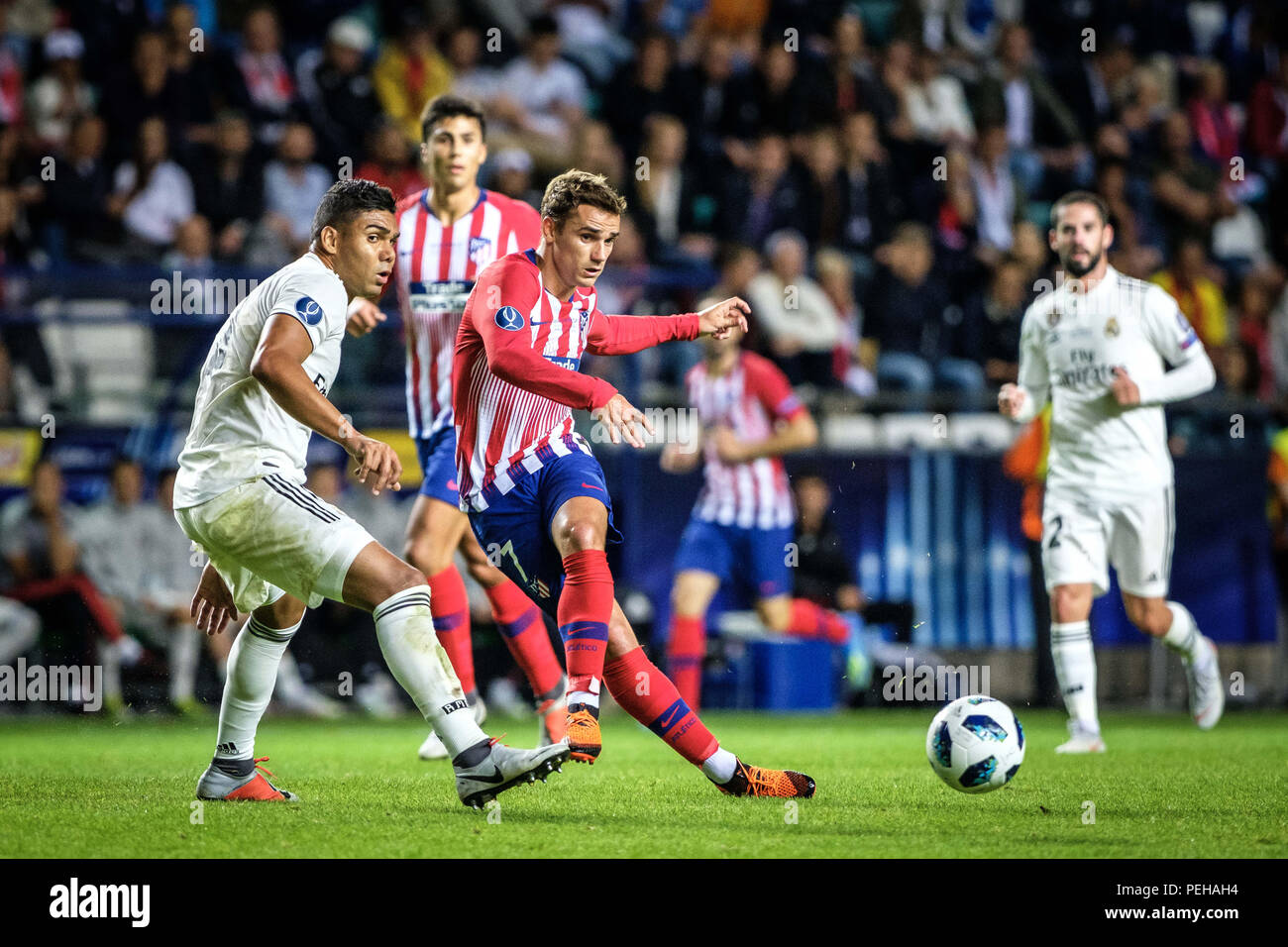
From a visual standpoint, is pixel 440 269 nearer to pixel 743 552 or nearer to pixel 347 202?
pixel 347 202

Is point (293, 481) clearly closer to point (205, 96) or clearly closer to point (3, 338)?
point (3, 338)

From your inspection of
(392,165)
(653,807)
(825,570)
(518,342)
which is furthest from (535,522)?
(392,165)

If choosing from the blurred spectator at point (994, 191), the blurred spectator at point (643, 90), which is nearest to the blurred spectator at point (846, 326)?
the blurred spectator at point (994, 191)

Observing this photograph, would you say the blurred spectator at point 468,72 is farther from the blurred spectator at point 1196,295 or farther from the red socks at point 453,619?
the red socks at point 453,619

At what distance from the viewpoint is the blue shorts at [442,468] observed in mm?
7312

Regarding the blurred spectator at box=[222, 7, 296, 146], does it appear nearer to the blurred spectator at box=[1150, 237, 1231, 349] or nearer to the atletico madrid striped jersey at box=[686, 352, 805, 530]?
the atletico madrid striped jersey at box=[686, 352, 805, 530]

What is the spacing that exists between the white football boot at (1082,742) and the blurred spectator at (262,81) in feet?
28.2

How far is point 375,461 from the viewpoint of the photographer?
481 centimetres

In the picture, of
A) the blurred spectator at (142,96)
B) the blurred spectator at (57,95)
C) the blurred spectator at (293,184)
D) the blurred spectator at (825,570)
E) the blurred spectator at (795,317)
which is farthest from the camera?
the blurred spectator at (142,96)

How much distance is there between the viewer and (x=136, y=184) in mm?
12609

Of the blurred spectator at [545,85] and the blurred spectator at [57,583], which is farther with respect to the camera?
the blurred spectator at [545,85]

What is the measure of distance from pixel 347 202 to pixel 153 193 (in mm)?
7768
